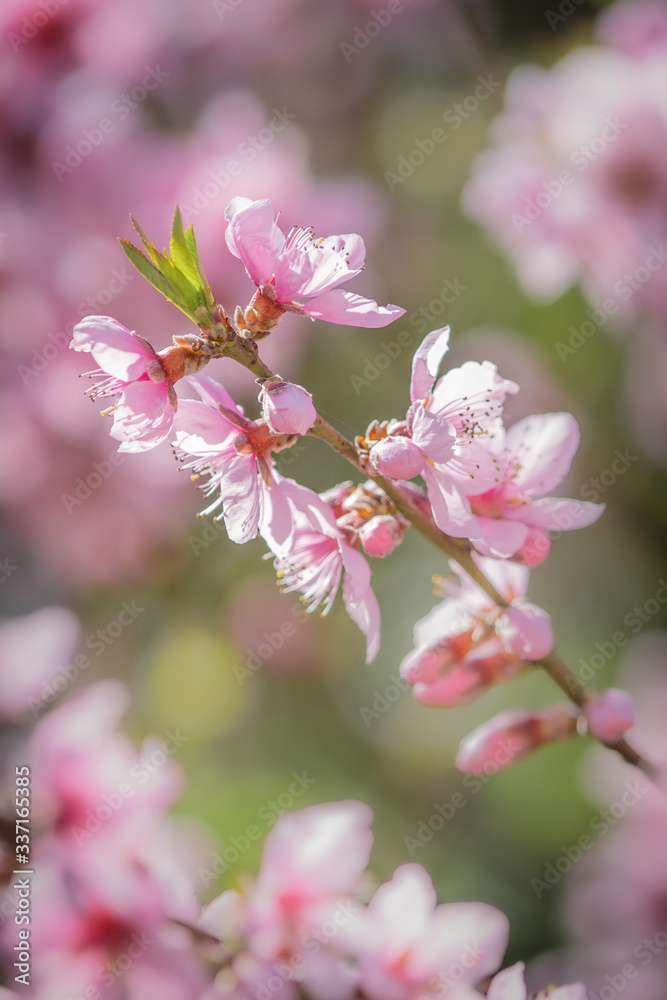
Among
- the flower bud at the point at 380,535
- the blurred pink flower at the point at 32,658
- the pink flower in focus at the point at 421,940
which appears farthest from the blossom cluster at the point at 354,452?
the blurred pink flower at the point at 32,658

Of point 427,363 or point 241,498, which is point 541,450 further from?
point 241,498

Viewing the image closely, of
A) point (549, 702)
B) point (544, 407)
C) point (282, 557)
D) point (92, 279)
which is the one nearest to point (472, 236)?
point (544, 407)

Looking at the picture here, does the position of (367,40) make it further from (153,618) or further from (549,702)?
(549,702)

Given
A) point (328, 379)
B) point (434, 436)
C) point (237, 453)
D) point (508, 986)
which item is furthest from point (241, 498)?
point (328, 379)

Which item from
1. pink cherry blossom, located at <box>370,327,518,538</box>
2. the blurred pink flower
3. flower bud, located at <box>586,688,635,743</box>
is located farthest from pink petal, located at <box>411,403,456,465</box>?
the blurred pink flower

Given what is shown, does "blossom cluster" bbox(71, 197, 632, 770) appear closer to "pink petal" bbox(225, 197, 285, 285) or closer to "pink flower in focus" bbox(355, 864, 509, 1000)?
"pink petal" bbox(225, 197, 285, 285)

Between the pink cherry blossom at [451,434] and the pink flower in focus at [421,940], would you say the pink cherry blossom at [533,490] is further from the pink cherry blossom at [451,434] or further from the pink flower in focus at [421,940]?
the pink flower in focus at [421,940]

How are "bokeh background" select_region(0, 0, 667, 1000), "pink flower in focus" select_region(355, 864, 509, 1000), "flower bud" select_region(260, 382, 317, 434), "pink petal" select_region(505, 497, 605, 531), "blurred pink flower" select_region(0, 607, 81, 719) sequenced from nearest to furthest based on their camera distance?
1. "flower bud" select_region(260, 382, 317, 434)
2. "pink petal" select_region(505, 497, 605, 531)
3. "pink flower in focus" select_region(355, 864, 509, 1000)
4. "blurred pink flower" select_region(0, 607, 81, 719)
5. "bokeh background" select_region(0, 0, 667, 1000)
